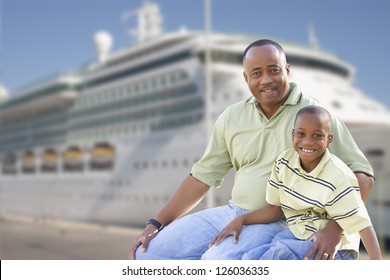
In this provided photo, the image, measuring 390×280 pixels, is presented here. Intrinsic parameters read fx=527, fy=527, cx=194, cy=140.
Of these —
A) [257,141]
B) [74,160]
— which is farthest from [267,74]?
[74,160]

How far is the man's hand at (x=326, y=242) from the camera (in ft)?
4.22

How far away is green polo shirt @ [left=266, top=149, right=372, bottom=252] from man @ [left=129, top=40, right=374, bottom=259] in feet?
0.13

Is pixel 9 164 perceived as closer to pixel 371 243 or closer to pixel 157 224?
pixel 157 224

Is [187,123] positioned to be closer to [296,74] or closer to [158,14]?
[296,74]

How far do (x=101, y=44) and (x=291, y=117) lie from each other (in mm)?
15255

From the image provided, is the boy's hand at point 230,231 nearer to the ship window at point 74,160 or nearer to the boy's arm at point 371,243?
the boy's arm at point 371,243

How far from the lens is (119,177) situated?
12.4 metres

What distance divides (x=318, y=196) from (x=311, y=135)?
160 mm

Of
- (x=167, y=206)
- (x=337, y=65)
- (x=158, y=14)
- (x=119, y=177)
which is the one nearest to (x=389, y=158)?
(x=337, y=65)

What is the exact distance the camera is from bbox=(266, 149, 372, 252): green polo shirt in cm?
128

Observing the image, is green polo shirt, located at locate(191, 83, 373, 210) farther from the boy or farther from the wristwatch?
the wristwatch

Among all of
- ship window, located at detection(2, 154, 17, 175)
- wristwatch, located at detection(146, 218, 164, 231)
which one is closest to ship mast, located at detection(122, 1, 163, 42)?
ship window, located at detection(2, 154, 17, 175)

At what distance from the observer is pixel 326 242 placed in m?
1.29

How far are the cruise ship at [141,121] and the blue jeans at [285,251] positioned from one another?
6983 mm
